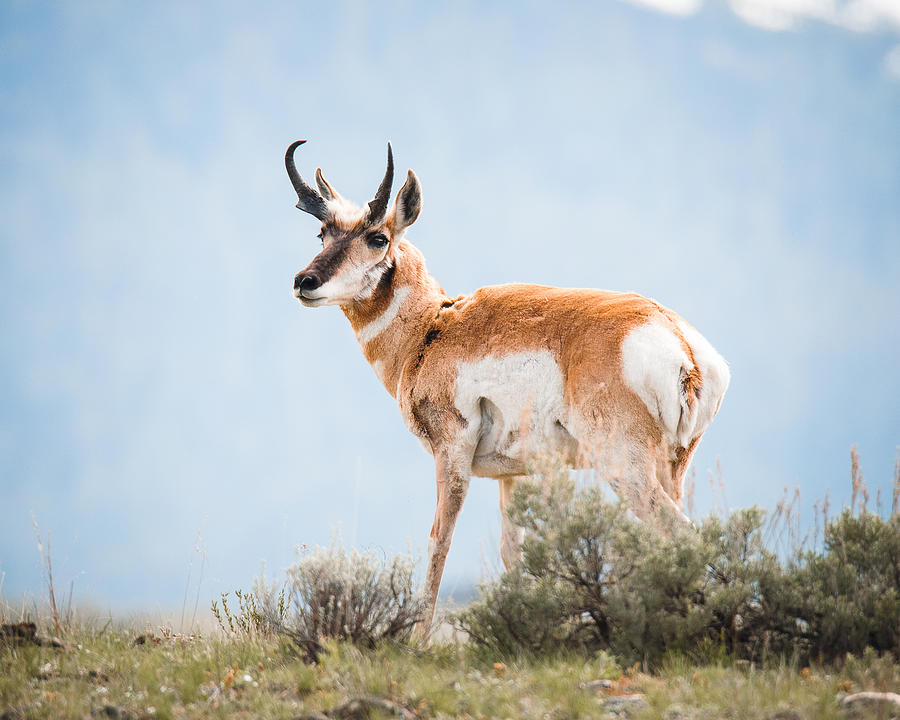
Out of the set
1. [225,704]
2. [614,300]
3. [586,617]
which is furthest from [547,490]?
[225,704]

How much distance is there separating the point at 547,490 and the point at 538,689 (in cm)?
149

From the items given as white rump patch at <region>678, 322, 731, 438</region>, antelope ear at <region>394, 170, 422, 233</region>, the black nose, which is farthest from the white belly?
antelope ear at <region>394, 170, 422, 233</region>

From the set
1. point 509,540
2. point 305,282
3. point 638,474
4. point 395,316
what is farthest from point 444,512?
point 305,282

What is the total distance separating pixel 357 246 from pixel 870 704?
5521mm

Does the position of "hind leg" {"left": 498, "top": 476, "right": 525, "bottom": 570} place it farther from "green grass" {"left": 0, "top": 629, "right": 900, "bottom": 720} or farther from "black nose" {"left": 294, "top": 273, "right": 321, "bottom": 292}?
"black nose" {"left": 294, "top": 273, "right": 321, "bottom": 292}

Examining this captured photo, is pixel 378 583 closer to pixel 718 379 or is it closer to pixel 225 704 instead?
pixel 225 704

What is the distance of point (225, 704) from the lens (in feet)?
15.3

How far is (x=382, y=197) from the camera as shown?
25.1ft

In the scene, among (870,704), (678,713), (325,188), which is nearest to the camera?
(870,704)

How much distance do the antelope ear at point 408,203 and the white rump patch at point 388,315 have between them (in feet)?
1.95

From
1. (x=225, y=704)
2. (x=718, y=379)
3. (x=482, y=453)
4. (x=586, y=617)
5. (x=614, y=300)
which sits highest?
(x=614, y=300)

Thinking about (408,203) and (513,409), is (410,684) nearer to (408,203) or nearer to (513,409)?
(513,409)

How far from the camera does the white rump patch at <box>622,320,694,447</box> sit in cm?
606

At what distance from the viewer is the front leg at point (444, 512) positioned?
22.6 ft
